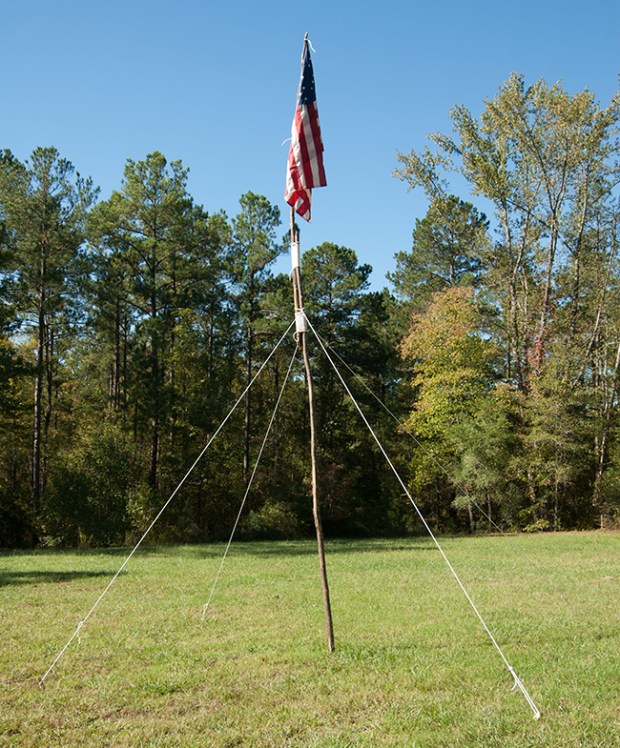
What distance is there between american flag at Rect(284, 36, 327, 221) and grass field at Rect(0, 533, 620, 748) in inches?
191

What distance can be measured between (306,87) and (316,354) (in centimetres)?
2607

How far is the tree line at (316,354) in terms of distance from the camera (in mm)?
25438

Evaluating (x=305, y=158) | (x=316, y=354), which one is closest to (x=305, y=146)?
(x=305, y=158)

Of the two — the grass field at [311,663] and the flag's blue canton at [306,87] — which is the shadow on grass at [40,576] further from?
→ the flag's blue canton at [306,87]

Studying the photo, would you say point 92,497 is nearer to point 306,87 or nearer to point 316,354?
point 316,354

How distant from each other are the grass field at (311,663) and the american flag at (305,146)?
15.9ft

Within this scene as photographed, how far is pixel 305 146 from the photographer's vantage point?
666cm

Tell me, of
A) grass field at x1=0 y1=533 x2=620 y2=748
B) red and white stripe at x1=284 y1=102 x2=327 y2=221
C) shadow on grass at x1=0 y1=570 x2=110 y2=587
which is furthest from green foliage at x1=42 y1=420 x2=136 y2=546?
red and white stripe at x1=284 y1=102 x2=327 y2=221

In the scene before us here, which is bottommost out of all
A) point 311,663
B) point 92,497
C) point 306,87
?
point 311,663

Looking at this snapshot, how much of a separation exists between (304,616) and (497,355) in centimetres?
2442

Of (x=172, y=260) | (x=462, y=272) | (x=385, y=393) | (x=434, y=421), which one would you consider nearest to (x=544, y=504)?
(x=434, y=421)

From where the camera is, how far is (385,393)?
36.2 metres

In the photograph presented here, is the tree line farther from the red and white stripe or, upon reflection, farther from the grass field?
the red and white stripe

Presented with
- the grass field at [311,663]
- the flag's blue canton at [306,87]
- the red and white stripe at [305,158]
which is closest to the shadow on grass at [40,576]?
the grass field at [311,663]
